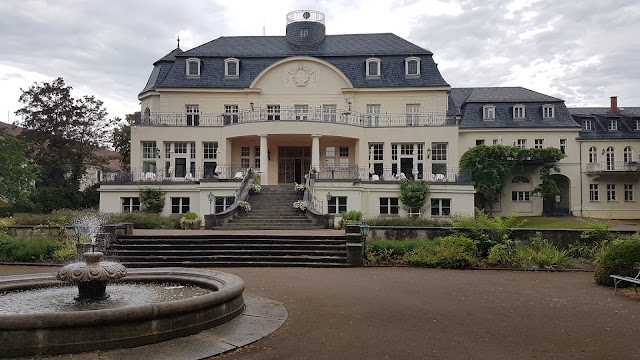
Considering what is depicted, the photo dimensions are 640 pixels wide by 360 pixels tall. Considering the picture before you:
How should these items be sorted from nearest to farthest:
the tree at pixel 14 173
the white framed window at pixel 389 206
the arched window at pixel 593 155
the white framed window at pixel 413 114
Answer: the white framed window at pixel 389 206, the white framed window at pixel 413 114, the tree at pixel 14 173, the arched window at pixel 593 155

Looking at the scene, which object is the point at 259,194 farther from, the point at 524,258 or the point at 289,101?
the point at 524,258

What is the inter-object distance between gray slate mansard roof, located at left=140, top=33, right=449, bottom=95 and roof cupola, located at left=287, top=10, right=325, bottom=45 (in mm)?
600

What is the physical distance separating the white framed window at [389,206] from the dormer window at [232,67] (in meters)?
15.1

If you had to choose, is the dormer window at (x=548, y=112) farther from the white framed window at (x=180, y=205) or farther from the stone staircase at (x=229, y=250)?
the stone staircase at (x=229, y=250)

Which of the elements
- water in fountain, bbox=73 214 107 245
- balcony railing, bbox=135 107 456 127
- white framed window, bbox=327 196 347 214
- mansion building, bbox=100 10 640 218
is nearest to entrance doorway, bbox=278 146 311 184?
mansion building, bbox=100 10 640 218

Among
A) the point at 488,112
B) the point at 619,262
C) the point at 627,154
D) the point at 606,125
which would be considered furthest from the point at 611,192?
the point at 619,262

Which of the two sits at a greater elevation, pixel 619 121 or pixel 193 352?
pixel 619 121

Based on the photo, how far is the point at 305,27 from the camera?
37.4m

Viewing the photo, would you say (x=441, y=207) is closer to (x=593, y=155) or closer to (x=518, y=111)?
(x=518, y=111)

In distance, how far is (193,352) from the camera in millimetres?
6074

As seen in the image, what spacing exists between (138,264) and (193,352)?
906 centimetres

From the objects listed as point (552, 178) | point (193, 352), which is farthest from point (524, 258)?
point (552, 178)

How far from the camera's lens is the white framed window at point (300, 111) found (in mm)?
32997

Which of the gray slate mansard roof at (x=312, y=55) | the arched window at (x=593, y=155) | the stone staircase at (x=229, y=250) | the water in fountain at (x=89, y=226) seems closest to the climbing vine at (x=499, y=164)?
the arched window at (x=593, y=155)
